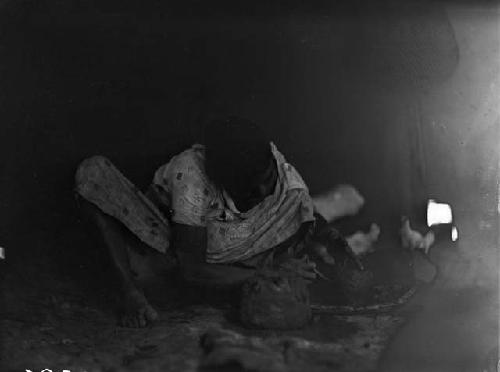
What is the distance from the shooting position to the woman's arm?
309 centimetres

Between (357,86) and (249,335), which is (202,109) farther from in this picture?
(249,335)

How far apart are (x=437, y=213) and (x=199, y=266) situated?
127cm

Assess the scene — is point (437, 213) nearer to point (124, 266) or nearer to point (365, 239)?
point (365, 239)

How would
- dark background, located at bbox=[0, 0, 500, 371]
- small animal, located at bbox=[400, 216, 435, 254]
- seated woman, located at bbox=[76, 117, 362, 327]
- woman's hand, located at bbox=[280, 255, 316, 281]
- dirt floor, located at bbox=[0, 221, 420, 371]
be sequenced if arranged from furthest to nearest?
small animal, located at bbox=[400, 216, 435, 254], dark background, located at bbox=[0, 0, 500, 371], woman's hand, located at bbox=[280, 255, 316, 281], seated woman, located at bbox=[76, 117, 362, 327], dirt floor, located at bbox=[0, 221, 420, 371]

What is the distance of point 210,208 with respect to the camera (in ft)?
10.3

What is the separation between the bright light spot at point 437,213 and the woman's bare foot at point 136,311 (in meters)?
1.47

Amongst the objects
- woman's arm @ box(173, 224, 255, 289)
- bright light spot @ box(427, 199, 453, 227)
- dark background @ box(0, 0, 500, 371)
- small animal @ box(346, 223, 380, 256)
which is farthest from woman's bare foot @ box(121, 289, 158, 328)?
bright light spot @ box(427, 199, 453, 227)

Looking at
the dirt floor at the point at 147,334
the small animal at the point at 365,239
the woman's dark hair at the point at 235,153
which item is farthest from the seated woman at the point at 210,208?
the small animal at the point at 365,239

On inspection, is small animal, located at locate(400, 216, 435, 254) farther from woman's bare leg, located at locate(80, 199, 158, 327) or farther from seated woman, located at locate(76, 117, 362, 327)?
woman's bare leg, located at locate(80, 199, 158, 327)

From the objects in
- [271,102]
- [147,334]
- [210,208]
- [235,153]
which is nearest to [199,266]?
[210,208]

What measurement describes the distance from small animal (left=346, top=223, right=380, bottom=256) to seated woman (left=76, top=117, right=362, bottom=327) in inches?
19.9

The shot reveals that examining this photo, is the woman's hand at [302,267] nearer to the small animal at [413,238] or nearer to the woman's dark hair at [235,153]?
the woman's dark hair at [235,153]

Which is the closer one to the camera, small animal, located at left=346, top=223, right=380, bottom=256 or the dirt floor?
the dirt floor

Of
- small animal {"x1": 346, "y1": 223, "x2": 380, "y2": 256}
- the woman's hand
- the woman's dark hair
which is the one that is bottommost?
the woman's hand
